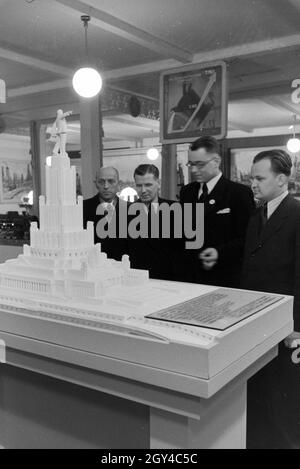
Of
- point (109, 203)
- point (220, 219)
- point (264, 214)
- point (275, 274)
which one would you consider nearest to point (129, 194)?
point (109, 203)

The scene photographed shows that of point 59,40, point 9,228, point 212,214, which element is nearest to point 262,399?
point 212,214

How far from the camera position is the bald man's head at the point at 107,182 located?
1702mm

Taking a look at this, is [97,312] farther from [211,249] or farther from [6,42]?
[6,42]

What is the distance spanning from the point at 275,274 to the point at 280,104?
106 cm

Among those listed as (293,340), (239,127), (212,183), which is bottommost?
(293,340)

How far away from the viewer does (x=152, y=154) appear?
2156 mm

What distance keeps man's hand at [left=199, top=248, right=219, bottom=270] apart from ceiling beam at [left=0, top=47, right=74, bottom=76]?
Result: 39.1 inches

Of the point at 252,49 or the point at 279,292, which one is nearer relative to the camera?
the point at 279,292

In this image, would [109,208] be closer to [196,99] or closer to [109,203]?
[109,203]

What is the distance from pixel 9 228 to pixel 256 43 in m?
1.38

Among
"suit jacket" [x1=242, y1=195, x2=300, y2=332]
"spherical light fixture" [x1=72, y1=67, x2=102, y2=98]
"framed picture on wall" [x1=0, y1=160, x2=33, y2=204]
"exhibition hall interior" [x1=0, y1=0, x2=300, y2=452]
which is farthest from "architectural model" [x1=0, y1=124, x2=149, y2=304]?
"spherical light fixture" [x1=72, y1=67, x2=102, y2=98]

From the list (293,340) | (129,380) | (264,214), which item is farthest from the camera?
(264,214)

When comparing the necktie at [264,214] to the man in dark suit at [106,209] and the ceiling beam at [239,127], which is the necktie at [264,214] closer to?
the man in dark suit at [106,209]

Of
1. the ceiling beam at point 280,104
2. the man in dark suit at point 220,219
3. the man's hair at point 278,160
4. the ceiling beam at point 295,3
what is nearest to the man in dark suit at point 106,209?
the man in dark suit at point 220,219
